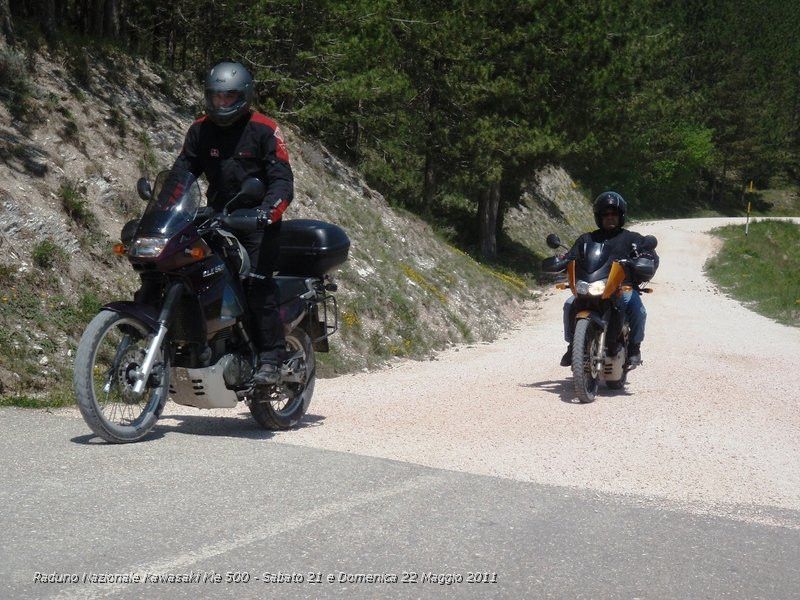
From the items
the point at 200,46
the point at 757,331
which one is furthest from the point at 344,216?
the point at 757,331

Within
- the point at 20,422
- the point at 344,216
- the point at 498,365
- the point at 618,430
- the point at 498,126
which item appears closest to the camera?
the point at 20,422

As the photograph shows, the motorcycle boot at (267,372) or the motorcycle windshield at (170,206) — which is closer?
the motorcycle windshield at (170,206)

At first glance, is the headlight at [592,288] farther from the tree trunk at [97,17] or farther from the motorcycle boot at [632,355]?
the tree trunk at [97,17]

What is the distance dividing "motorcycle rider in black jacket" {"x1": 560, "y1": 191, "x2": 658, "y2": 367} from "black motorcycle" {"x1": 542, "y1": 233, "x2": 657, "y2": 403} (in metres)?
0.06

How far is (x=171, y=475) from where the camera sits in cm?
531

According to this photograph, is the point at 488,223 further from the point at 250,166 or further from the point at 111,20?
the point at 250,166

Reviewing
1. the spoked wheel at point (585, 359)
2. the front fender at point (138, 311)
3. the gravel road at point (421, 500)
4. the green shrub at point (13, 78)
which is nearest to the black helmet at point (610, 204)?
the spoked wheel at point (585, 359)

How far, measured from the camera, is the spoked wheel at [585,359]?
969 cm

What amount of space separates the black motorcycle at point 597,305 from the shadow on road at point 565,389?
0.17 m

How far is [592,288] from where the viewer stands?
32.7ft

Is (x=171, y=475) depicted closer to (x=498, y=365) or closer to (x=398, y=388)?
(x=398, y=388)

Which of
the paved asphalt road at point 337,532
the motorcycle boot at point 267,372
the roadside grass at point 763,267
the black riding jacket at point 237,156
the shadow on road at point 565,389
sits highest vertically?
the black riding jacket at point 237,156

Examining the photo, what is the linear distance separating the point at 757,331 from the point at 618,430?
12.5m

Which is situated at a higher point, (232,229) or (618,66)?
(618,66)
